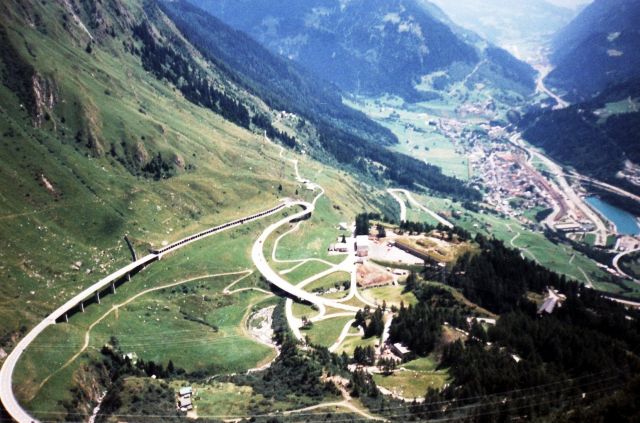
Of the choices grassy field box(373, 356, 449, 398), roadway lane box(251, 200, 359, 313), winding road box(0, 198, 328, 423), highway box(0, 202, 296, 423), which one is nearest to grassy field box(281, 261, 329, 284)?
roadway lane box(251, 200, 359, 313)

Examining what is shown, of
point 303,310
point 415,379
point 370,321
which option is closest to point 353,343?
point 370,321

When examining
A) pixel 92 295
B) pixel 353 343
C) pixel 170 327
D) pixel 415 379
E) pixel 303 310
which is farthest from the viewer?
pixel 303 310

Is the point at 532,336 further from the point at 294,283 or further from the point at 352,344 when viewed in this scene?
the point at 294,283

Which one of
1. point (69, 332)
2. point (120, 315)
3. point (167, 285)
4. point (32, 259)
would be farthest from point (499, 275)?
point (32, 259)

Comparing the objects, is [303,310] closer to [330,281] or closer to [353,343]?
A: [330,281]

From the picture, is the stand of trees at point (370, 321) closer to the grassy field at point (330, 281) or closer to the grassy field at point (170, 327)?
the grassy field at point (330, 281)

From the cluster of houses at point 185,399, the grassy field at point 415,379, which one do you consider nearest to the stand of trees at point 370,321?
the grassy field at point 415,379

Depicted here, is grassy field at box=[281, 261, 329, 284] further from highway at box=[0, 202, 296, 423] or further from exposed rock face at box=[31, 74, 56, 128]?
exposed rock face at box=[31, 74, 56, 128]
